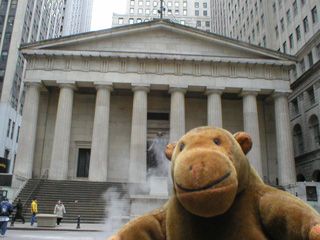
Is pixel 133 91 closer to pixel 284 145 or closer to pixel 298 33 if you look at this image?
pixel 284 145

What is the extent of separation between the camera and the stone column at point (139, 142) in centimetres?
2734

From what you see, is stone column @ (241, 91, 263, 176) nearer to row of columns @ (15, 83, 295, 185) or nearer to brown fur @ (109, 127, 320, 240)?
row of columns @ (15, 83, 295, 185)

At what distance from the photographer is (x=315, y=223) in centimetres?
239

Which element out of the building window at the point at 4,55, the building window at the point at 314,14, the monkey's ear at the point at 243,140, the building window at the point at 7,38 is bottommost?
the monkey's ear at the point at 243,140

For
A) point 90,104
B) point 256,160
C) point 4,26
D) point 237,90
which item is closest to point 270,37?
point 237,90

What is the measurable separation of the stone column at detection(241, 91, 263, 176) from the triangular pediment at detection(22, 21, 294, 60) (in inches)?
165

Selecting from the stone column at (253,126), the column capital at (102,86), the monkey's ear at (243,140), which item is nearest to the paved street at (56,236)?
the monkey's ear at (243,140)

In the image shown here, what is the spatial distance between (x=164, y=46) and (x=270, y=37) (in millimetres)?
22362

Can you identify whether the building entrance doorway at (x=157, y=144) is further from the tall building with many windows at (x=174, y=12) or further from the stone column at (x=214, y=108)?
the tall building with many windows at (x=174, y=12)

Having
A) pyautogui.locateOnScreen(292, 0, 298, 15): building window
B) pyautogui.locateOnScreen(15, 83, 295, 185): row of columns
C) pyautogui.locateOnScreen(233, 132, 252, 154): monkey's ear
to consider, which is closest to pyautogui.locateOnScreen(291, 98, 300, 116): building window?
pyautogui.locateOnScreen(292, 0, 298, 15): building window

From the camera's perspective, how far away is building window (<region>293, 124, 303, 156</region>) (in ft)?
129

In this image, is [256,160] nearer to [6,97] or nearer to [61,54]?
[61,54]

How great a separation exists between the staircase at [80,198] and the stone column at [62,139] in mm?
1434

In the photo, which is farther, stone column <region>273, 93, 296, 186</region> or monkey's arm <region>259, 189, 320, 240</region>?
stone column <region>273, 93, 296, 186</region>
